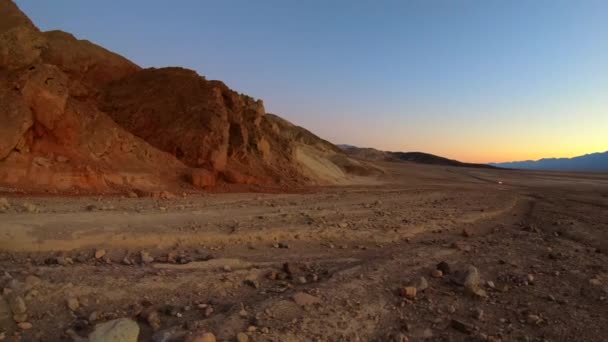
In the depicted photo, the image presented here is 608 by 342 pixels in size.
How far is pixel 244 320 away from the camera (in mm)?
4172

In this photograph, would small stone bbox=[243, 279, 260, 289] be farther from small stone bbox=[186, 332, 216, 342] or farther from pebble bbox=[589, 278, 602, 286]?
pebble bbox=[589, 278, 602, 286]

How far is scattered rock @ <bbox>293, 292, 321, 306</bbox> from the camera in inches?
180

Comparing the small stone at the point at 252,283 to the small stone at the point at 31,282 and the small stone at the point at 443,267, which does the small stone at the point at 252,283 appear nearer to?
the small stone at the point at 31,282

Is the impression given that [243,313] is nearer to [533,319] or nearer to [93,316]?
[93,316]

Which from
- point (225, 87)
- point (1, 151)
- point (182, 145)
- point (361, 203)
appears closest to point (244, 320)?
point (361, 203)

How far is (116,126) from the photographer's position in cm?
1421

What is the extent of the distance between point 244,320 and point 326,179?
58.1ft

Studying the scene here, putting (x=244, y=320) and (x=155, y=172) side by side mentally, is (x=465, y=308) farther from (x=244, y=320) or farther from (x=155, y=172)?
(x=155, y=172)

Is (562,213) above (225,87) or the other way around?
the other way around

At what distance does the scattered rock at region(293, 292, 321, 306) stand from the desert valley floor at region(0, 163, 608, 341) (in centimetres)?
2

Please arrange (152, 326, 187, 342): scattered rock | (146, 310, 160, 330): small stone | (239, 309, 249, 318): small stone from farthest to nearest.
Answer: (239, 309, 249, 318): small stone, (146, 310, 160, 330): small stone, (152, 326, 187, 342): scattered rock

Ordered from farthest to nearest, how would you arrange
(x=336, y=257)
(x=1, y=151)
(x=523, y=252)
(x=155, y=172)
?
(x=155, y=172), (x=1, y=151), (x=523, y=252), (x=336, y=257)

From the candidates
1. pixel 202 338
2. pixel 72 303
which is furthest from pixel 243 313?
pixel 72 303

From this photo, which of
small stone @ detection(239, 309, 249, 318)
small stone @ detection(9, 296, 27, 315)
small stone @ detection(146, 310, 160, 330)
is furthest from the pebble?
small stone @ detection(9, 296, 27, 315)
